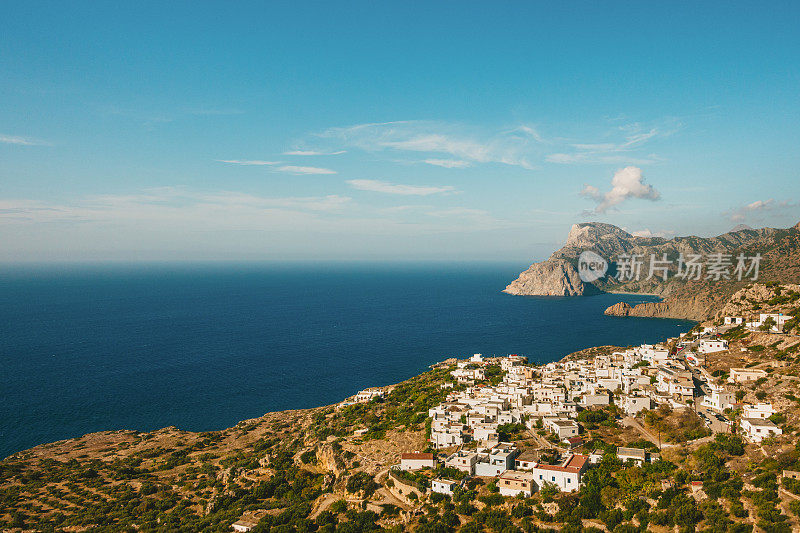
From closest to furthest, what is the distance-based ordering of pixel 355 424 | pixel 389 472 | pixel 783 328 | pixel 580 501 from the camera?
pixel 580 501 → pixel 389 472 → pixel 355 424 → pixel 783 328

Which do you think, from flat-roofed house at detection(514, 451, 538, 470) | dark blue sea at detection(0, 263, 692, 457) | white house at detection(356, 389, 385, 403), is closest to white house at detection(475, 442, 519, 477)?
flat-roofed house at detection(514, 451, 538, 470)

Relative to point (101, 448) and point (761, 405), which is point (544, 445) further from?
point (101, 448)

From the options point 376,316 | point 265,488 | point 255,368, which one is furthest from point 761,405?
point 376,316

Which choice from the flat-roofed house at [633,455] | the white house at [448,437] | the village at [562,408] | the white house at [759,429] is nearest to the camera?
the flat-roofed house at [633,455]

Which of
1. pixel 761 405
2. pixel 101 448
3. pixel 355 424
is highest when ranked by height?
pixel 761 405

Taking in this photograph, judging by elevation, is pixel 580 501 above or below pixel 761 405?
below

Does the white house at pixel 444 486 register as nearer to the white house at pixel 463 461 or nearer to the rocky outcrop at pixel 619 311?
the white house at pixel 463 461

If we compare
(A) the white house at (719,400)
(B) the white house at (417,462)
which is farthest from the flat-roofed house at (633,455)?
(B) the white house at (417,462)
